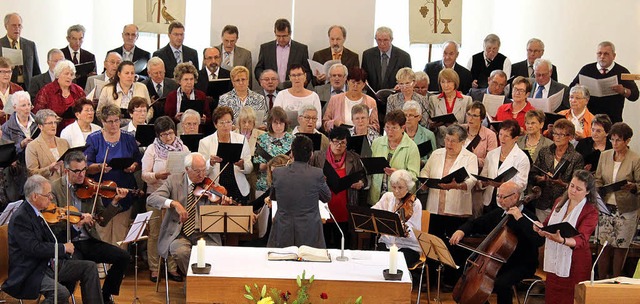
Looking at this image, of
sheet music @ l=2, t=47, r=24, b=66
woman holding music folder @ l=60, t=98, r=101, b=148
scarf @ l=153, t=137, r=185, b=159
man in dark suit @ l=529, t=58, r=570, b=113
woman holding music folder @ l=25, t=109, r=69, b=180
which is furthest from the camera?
sheet music @ l=2, t=47, r=24, b=66

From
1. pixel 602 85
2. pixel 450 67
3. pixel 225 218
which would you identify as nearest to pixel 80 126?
pixel 225 218

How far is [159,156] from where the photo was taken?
8797 millimetres

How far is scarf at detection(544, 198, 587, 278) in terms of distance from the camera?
25.1 feet

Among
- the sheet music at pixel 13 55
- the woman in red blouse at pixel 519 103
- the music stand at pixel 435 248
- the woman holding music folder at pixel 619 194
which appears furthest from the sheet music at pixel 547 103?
the sheet music at pixel 13 55

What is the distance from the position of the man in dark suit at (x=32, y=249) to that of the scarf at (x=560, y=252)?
3310 millimetres

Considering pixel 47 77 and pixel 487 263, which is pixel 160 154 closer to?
pixel 47 77

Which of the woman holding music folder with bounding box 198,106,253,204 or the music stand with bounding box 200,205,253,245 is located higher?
the woman holding music folder with bounding box 198,106,253,204

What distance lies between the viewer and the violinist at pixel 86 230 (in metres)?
7.91

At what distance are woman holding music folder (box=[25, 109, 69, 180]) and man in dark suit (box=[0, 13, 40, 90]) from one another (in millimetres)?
1917

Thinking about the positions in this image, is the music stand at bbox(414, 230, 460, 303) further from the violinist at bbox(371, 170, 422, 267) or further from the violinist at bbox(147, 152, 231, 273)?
the violinist at bbox(147, 152, 231, 273)

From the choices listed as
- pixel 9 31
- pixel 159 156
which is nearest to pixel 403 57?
pixel 159 156

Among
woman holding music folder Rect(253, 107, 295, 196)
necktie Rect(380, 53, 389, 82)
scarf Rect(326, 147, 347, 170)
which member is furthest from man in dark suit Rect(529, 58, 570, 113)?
woman holding music folder Rect(253, 107, 295, 196)

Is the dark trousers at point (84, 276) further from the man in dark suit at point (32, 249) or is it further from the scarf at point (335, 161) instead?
the scarf at point (335, 161)

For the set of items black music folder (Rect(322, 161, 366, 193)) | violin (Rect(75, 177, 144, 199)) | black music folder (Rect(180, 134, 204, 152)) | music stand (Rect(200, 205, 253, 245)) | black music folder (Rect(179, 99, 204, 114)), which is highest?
black music folder (Rect(179, 99, 204, 114))
